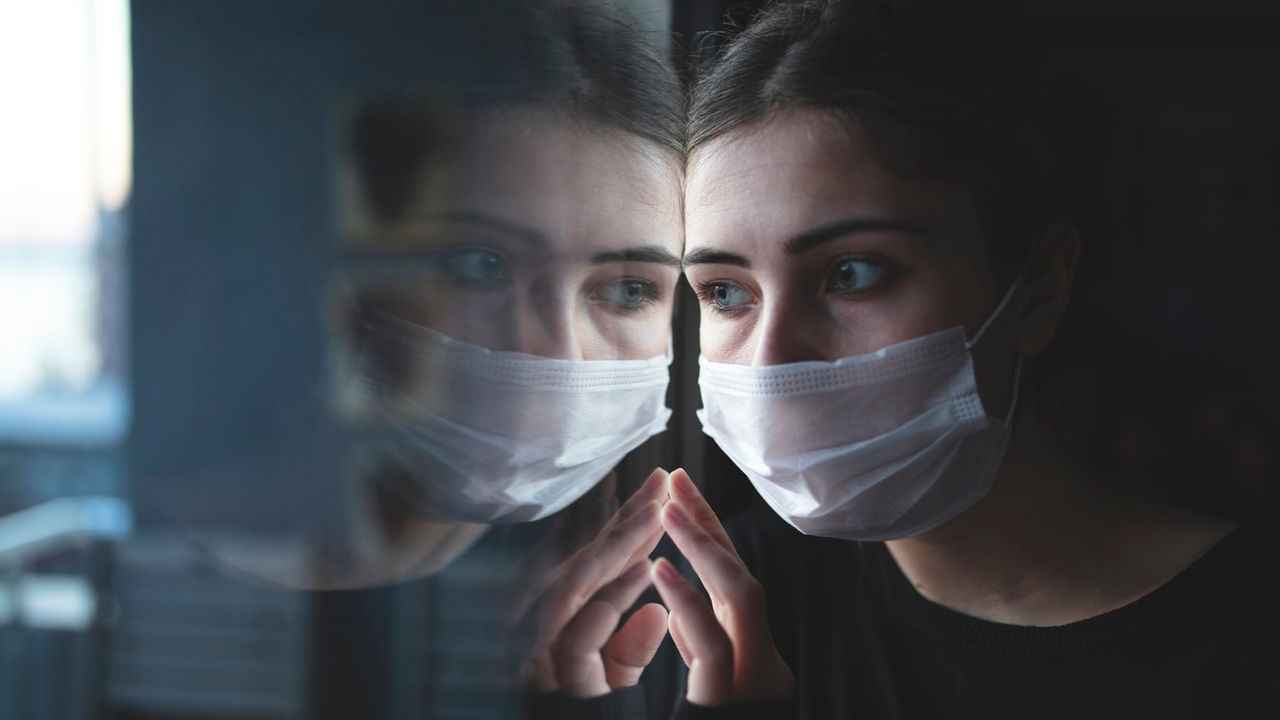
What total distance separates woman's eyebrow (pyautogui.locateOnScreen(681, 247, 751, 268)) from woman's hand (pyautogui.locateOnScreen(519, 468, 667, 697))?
22 cm

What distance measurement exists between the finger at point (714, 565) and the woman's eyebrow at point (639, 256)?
10.0 inches

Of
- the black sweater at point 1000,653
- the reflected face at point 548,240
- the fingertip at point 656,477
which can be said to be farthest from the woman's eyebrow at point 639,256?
the black sweater at point 1000,653

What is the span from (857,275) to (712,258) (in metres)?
0.15

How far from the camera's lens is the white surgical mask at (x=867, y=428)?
2.62 feet

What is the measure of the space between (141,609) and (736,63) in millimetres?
723

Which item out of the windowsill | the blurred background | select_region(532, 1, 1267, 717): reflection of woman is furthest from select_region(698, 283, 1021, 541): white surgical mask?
the windowsill

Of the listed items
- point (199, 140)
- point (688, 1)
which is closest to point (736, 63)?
point (688, 1)

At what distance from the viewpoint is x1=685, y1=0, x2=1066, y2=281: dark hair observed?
2.66ft

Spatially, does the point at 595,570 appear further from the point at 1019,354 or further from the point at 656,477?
the point at 1019,354

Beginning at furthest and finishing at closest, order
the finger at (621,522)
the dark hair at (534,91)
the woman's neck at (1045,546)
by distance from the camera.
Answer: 1. the woman's neck at (1045,546)
2. the finger at (621,522)
3. the dark hair at (534,91)

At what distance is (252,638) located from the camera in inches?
14.6

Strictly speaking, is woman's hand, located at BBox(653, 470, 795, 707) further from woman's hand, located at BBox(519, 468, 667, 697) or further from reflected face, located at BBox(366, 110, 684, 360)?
reflected face, located at BBox(366, 110, 684, 360)

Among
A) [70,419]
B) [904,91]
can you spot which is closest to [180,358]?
[70,419]

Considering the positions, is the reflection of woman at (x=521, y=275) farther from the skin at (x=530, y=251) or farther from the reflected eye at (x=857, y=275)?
the reflected eye at (x=857, y=275)
